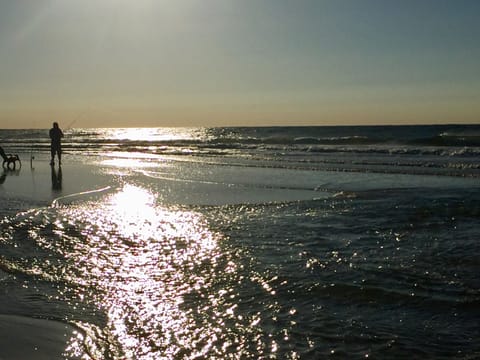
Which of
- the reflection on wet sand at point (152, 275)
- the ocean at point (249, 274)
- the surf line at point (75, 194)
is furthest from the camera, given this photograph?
the surf line at point (75, 194)

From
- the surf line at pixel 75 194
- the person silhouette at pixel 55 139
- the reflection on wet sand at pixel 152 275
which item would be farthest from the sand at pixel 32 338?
the person silhouette at pixel 55 139

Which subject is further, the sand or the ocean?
the ocean

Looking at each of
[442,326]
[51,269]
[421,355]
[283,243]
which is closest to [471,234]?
[283,243]

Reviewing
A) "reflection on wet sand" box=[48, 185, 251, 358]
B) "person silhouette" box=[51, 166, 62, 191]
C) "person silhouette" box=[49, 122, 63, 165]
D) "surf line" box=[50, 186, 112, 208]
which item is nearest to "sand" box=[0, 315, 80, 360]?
"reflection on wet sand" box=[48, 185, 251, 358]

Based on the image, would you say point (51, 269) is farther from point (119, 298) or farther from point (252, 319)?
point (252, 319)

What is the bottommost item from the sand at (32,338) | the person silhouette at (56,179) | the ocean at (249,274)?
the sand at (32,338)

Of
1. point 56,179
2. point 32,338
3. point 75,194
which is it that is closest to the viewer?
point 32,338

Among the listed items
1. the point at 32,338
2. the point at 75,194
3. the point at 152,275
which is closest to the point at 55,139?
the point at 75,194

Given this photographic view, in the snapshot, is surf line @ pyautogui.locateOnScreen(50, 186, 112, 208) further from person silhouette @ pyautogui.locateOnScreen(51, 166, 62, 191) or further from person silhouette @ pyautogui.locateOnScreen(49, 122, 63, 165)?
person silhouette @ pyautogui.locateOnScreen(49, 122, 63, 165)

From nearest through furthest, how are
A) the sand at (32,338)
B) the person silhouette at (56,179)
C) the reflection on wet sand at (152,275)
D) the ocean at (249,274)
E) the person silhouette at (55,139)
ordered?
the sand at (32,338) → the ocean at (249,274) → the reflection on wet sand at (152,275) → the person silhouette at (56,179) → the person silhouette at (55,139)

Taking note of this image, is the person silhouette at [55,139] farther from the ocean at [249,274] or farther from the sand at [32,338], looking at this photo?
the sand at [32,338]

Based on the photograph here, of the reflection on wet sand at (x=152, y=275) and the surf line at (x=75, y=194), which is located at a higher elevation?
the surf line at (x=75, y=194)

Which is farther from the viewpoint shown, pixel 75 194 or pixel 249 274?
pixel 75 194

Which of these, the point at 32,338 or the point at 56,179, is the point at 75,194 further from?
the point at 32,338
